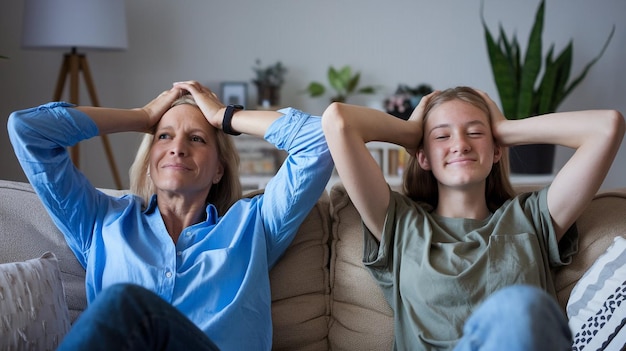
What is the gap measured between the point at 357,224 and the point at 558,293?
0.53 metres

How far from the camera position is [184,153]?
195 centimetres

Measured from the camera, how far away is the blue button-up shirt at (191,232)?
5.86ft

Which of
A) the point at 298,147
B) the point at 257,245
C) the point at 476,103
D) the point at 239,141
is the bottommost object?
the point at 239,141

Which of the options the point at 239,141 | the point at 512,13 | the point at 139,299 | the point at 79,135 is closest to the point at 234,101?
the point at 239,141

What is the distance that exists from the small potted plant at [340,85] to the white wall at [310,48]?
0.23 ft

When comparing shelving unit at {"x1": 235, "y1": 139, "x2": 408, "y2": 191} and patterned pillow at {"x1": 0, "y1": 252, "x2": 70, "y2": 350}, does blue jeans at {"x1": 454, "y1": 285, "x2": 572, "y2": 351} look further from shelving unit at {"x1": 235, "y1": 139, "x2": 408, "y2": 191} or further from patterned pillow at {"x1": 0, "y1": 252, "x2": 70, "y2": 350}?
shelving unit at {"x1": 235, "y1": 139, "x2": 408, "y2": 191}

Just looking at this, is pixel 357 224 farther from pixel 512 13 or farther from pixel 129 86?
pixel 512 13

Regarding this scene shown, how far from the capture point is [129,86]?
4.49m

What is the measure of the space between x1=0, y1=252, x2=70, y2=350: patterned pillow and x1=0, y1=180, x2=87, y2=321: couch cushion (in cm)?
11

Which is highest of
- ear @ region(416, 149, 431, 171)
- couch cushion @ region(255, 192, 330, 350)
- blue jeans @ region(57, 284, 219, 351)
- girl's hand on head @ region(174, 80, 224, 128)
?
girl's hand on head @ region(174, 80, 224, 128)

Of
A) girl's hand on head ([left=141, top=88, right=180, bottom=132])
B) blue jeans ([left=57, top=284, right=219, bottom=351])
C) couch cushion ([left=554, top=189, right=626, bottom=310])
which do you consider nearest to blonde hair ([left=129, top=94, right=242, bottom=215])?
girl's hand on head ([left=141, top=88, right=180, bottom=132])

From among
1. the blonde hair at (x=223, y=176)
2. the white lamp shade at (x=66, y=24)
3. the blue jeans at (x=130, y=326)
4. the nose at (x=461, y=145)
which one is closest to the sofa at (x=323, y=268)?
the blonde hair at (x=223, y=176)

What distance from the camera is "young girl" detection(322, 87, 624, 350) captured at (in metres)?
1.74

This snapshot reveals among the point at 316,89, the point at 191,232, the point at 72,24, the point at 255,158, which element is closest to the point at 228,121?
the point at 191,232
